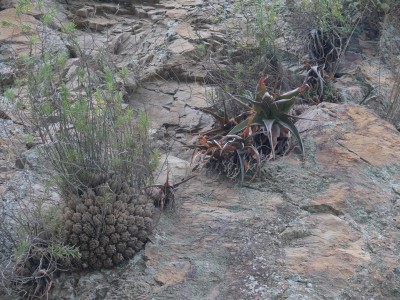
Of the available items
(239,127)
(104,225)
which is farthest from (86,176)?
(239,127)

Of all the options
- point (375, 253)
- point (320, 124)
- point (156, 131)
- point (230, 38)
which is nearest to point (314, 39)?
point (230, 38)

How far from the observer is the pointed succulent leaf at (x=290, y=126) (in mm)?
5969

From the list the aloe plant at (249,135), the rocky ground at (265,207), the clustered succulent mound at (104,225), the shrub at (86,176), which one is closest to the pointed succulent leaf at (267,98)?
the aloe plant at (249,135)

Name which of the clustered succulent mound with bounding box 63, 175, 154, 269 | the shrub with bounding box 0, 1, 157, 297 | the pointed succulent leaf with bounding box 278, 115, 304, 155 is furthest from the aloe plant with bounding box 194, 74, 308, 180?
the clustered succulent mound with bounding box 63, 175, 154, 269

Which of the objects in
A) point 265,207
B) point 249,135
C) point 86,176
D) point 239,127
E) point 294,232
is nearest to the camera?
point 86,176

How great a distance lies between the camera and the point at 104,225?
4.89 m

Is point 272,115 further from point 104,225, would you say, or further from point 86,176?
point 104,225

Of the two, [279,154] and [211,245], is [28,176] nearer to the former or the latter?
[211,245]

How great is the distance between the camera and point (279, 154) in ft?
19.9

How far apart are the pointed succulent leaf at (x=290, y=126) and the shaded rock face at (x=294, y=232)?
0.13m

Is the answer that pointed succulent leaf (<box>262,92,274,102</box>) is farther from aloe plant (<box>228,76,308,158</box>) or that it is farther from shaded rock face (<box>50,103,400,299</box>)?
shaded rock face (<box>50,103,400,299</box>)

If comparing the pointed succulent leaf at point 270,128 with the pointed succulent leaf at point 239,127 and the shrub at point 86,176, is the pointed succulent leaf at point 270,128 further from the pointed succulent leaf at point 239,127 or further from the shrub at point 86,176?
the shrub at point 86,176

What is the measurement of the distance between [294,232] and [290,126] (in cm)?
113

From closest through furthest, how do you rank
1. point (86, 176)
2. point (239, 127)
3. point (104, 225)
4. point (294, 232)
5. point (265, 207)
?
point (104, 225), point (86, 176), point (294, 232), point (265, 207), point (239, 127)
